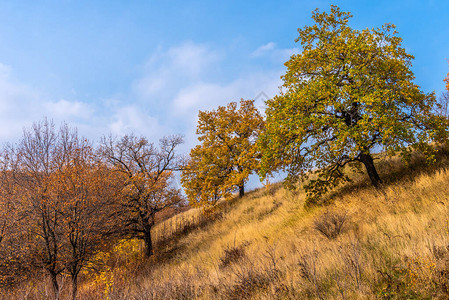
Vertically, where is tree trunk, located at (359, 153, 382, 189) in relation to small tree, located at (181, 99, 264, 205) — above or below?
below

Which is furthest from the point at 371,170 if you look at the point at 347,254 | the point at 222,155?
the point at 222,155

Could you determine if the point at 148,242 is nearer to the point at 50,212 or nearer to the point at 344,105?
the point at 50,212

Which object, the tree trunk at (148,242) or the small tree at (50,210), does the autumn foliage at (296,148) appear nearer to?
the small tree at (50,210)

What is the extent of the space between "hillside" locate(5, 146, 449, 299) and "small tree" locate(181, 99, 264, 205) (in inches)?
265

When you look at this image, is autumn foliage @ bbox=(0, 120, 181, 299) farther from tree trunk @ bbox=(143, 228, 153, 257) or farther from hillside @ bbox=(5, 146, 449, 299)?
tree trunk @ bbox=(143, 228, 153, 257)

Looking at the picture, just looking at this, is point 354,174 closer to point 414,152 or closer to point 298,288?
point 414,152

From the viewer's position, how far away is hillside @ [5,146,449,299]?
387cm

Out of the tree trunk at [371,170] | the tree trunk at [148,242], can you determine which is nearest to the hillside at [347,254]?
the tree trunk at [371,170]

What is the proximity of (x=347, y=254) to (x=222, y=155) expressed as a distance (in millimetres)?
16821

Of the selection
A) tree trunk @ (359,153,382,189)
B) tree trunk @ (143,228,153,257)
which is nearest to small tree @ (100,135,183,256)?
tree trunk @ (143,228,153,257)

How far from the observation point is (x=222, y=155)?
21.3 meters

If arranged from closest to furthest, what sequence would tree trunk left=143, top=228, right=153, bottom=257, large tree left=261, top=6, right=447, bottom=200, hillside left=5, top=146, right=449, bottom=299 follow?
hillside left=5, top=146, right=449, bottom=299, large tree left=261, top=6, right=447, bottom=200, tree trunk left=143, top=228, right=153, bottom=257

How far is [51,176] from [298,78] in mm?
11165

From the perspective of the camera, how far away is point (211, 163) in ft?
70.1
